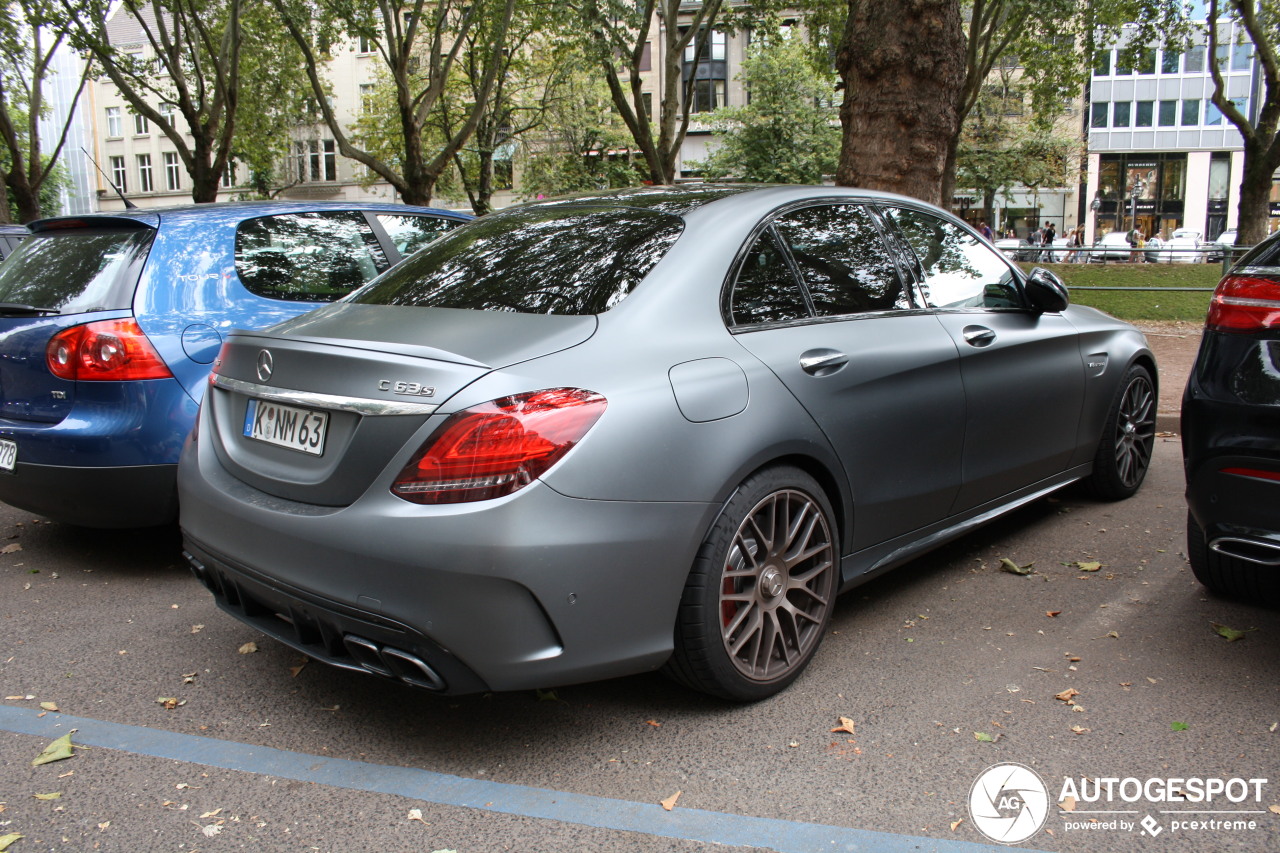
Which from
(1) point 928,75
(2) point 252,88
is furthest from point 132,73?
(1) point 928,75

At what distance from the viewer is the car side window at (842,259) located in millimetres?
3475

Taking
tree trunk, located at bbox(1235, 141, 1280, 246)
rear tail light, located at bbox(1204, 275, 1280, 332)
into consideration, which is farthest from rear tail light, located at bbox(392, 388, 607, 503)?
tree trunk, located at bbox(1235, 141, 1280, 246)

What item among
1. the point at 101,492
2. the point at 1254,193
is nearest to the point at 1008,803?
the point at 101,492

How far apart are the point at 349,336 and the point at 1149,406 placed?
4.37 metres

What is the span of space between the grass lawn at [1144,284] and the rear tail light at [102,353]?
13.8 m

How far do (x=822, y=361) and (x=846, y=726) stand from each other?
1.12 meters

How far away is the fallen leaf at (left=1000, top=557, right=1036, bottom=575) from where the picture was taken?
437 cm

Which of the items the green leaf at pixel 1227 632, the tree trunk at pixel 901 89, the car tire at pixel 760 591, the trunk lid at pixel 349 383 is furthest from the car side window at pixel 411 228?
the green leaf at pixel 1227 632

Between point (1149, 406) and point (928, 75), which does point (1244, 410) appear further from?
point (928, 75)

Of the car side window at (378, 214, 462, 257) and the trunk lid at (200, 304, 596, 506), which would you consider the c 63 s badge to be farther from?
the car side window at (378, 214, 462, 257)

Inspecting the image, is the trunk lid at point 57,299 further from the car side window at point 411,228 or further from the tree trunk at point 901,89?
the tree trunk at point 901,89

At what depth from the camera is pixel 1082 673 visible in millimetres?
3332

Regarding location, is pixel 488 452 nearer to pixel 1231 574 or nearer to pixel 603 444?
pixel 603 444

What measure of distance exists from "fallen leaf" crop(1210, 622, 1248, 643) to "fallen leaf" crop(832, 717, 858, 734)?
5.18 ft
